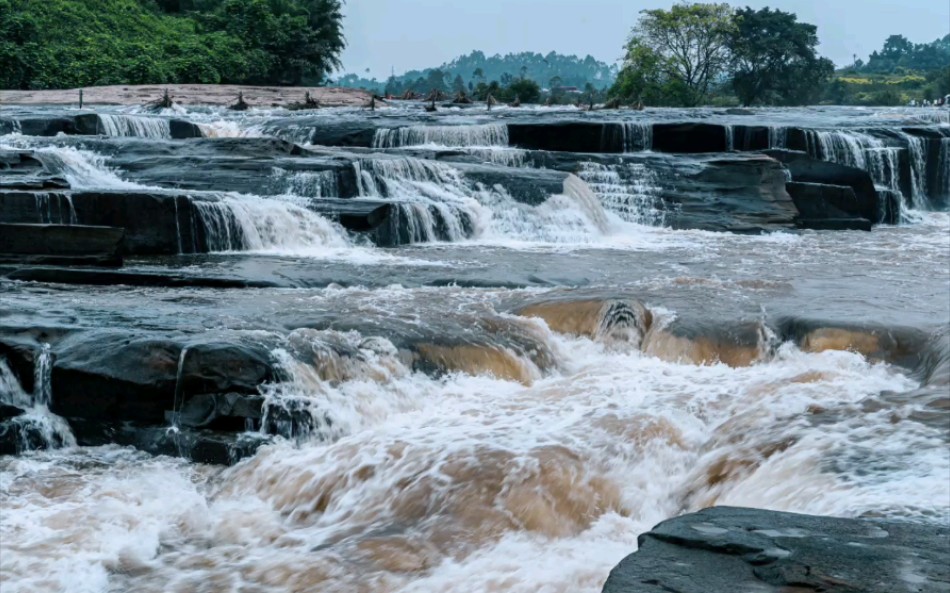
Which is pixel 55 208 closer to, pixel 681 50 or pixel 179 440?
pixel 179 440

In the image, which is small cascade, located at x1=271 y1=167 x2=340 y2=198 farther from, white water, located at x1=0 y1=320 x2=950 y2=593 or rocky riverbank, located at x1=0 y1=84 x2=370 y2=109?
rocky riverbank, located at x1=0 y1=84 x2=370 y2=109

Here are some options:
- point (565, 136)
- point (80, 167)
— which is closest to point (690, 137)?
point (565, 136)

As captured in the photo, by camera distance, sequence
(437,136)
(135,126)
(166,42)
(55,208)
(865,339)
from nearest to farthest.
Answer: (865,339) < (55,208) < (135,126) < (437,136) < (166,42)

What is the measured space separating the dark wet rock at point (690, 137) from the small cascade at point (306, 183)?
775cm

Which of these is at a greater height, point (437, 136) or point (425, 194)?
point (437, 136)

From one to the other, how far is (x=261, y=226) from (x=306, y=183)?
1933mm

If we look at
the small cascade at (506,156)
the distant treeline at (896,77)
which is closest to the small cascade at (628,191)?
the small cascade at (506,156)

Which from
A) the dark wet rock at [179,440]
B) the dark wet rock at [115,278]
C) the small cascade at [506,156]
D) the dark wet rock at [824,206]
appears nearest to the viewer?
the dark wet rock at [179,440]

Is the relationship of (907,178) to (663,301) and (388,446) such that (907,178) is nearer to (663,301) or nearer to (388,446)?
(663,301)

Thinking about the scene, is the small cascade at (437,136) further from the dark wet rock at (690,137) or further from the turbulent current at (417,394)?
the turbulent current at (417,394)

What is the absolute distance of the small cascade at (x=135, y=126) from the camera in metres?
20.1

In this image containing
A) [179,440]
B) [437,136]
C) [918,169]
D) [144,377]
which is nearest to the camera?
[179,440]

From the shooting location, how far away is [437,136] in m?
20.9

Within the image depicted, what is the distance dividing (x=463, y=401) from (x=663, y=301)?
299 centimetres
